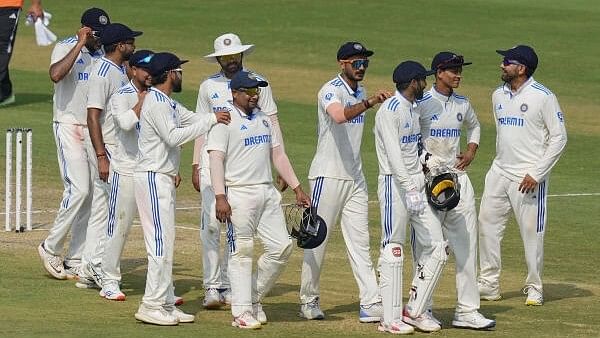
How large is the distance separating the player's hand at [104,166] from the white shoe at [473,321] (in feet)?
11.4

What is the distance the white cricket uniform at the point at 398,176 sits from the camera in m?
13.0

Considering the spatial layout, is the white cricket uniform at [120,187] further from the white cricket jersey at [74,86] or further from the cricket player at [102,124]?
the white cricket jersey at [74,86]

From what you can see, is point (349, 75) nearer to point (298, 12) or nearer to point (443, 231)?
point (443, 231)

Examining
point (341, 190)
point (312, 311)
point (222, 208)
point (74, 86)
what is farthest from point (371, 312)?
point (74, 86)

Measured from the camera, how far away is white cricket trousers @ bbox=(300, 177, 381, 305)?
13.7 metres

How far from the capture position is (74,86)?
49.9ft

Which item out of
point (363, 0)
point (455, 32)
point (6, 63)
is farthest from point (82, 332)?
point (363, 0)

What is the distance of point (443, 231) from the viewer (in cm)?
1363

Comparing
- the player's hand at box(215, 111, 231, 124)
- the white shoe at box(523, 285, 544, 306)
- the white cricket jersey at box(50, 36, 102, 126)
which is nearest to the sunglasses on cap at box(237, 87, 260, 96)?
the player's hand at box(215, 111, 231, 124)

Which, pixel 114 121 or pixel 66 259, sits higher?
pixel 114 121

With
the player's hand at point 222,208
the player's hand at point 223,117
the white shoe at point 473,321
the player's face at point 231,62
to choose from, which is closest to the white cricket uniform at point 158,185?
the player's hand at point 223,117

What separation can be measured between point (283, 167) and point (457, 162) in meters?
1.73

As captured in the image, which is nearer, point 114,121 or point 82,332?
point 82,332

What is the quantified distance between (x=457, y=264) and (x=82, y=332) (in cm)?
330
